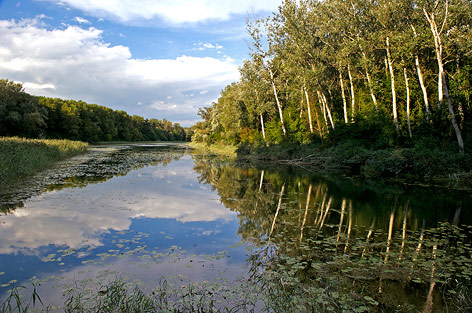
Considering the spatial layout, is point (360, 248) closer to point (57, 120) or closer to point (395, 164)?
point (395, 164)

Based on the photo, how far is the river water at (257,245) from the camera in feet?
16.2

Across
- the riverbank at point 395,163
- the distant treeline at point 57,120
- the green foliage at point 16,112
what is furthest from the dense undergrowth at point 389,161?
the green foliage at point 16,112

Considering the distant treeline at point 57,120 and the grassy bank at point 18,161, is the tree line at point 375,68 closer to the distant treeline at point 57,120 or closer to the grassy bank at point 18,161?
the grassy bank at point 18,161

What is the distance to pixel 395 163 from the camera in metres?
18.7

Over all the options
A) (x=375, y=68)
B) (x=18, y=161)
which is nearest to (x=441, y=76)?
(x=375, y=68)

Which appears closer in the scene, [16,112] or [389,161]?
[389,161]

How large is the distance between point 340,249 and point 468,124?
17.0 meters

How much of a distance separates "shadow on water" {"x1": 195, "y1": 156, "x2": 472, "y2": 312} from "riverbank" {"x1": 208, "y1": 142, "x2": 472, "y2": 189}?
3.14m

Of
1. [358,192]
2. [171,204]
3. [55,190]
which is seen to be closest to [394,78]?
[358,192]

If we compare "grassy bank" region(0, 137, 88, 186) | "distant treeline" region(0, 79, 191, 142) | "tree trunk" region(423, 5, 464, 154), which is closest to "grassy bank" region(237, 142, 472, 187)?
"tree trunk" region(423, 5, 464, 154)

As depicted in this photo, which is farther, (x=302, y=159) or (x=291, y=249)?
(x=302, y=159)

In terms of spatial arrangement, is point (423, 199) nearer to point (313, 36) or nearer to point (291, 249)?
point (291, 249)

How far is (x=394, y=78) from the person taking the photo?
2325cm

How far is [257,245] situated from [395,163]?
48.4ft
